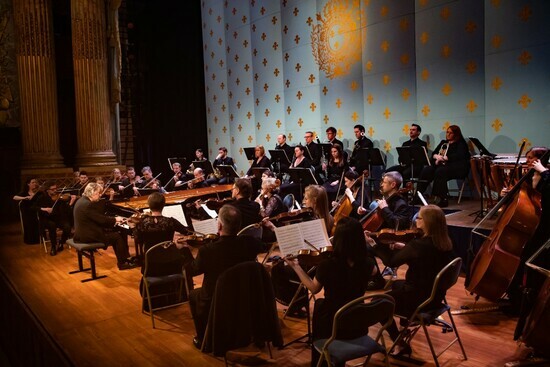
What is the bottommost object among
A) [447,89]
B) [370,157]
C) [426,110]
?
[370,157]

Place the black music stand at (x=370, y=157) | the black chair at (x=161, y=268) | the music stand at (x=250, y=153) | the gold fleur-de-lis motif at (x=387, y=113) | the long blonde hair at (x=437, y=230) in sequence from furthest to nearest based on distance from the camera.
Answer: the music stand at (x=250, y=153) → the gold fleur-de-lis motif at (x=387, y=113) → the black music stand at (x=370, y=157) → the black chair at (x=161, y=268) → the long blonde hair at (x=437, y=230)

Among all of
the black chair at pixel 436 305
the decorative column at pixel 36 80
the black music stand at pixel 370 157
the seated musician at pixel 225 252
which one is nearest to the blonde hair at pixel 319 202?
the seated musician at pixel 225 252

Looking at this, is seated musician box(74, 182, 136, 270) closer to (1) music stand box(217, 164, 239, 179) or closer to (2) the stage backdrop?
(1) music stand box(217, 164, 239, 179)

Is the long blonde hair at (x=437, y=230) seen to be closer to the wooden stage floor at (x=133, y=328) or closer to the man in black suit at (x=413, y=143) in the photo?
the wooden stage floor at (x=133, y=328)

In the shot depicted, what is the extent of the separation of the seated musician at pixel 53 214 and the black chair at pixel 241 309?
204 inches

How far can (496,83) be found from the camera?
317 inches

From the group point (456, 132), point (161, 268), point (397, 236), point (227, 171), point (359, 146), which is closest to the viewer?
point (397, 236)

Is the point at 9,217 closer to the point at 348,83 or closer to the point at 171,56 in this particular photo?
the point at 171,56

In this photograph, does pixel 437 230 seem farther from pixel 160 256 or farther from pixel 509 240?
pixel 160 256

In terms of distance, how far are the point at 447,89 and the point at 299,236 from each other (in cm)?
608

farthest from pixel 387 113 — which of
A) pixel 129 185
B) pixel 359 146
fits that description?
pixel 129 185

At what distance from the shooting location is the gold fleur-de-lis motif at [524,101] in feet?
25.2

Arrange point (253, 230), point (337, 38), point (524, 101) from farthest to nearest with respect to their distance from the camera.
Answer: point (337, 38) < point (524, 101) < point (253, 230)

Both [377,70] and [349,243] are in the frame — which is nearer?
[349,243]
